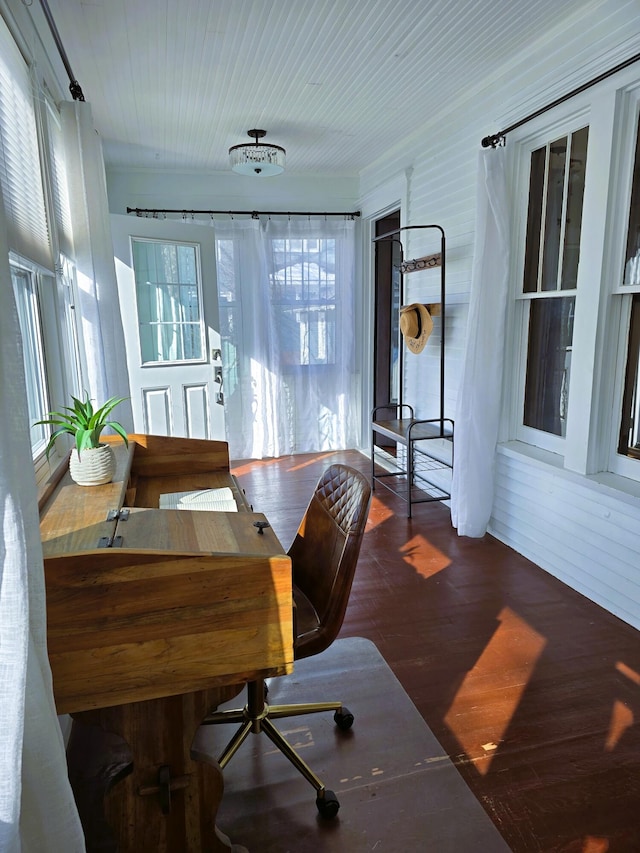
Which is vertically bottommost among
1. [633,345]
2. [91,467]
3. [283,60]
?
[91,467]

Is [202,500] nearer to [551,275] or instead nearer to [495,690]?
[495,690]

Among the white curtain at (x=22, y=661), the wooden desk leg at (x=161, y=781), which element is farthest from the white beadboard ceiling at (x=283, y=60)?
the wooden desk leg at (x=161, y=781)

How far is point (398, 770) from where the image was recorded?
5.78ft

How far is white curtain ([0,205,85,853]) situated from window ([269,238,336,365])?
14.8ft

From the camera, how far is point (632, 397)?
2.65 metres

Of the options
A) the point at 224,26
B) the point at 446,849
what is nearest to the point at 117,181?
the point at 224,26

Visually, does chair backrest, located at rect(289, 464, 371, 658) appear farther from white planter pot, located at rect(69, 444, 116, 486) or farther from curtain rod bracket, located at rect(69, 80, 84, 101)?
curtain rod bracket, located at rect(69, 80, 84, 101)

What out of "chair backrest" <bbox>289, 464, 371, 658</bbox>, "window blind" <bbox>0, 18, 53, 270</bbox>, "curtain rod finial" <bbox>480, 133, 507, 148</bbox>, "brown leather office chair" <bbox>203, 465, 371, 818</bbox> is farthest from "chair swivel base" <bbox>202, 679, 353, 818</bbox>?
"curtain rod finial" <bbox>480, 133, 507, 148</bbox>

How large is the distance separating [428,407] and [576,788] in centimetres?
297

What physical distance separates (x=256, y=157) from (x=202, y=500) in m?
3.01

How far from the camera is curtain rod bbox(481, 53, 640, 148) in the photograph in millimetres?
2354

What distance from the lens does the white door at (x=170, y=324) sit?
409cm

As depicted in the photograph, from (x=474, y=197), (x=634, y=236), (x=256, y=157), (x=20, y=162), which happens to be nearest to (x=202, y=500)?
(x=20, y=162)

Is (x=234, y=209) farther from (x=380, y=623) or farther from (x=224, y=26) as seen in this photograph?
(x=380, y=623)
